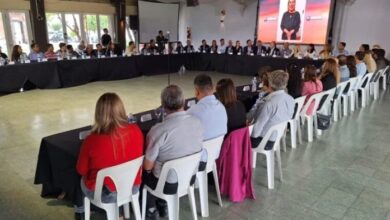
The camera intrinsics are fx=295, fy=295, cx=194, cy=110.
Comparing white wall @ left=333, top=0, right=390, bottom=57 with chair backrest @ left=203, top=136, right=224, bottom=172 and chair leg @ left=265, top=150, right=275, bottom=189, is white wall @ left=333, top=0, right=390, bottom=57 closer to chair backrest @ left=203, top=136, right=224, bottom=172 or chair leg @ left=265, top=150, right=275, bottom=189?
chair leg @ left=265, top=150, right=275, bottom=189

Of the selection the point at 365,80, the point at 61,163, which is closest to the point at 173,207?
the point at 61,163

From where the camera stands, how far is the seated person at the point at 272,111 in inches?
104

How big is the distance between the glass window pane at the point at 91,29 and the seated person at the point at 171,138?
1069cm

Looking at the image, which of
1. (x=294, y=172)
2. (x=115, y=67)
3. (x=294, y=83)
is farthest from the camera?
(x=115, y=67)

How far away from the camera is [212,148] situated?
2207 mm

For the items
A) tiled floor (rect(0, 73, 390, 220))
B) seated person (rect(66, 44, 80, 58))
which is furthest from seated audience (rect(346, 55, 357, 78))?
seated person (rect(66, 44, 80, 58))

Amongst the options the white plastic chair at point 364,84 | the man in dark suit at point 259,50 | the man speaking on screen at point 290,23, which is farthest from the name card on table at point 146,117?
the man speaking on screen at point 290,23

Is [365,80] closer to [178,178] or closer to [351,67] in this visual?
[351,67]

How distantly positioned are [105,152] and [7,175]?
1.94m

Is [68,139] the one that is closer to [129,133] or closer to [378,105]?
[129,133]

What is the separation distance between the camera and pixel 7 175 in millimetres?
2971


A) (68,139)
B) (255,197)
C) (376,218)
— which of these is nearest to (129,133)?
(68,139)

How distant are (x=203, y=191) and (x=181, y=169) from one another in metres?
0.54

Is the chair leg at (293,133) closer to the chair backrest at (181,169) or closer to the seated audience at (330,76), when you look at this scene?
the seated audience at (330,76)
